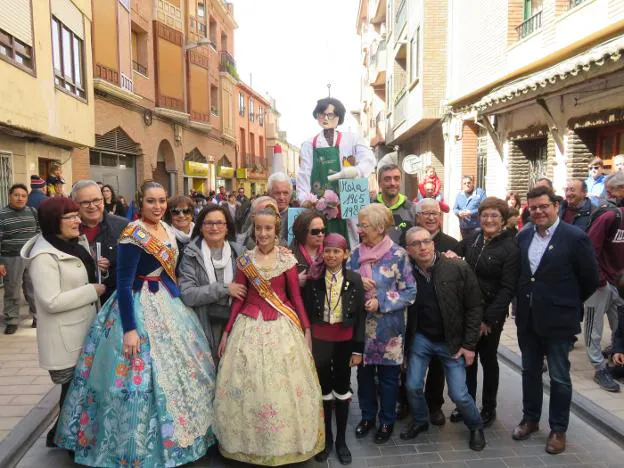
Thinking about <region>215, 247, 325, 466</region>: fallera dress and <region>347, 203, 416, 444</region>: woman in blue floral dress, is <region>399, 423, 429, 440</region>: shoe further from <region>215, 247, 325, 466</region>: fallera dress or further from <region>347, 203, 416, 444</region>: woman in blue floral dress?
<region>215, 247, 325, 466</region>: fallera dress

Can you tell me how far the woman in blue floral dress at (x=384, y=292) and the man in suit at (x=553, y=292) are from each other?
0.88 m

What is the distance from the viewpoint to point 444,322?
387 cm

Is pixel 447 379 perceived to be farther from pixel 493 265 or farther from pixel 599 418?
pixel 599 418

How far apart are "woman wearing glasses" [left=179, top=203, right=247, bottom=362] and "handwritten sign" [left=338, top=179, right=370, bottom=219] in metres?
1.10

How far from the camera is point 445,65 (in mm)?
16172

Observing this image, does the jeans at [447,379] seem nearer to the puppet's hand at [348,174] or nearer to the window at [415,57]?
the puppet's hand at [348,174]

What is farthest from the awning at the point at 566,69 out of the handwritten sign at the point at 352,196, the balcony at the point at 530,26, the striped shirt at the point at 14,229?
the striped shirt at the point at 14,229

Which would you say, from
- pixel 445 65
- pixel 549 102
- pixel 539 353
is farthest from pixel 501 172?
pixel 539 353

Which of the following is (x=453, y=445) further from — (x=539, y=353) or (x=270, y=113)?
(x=270, y=113)

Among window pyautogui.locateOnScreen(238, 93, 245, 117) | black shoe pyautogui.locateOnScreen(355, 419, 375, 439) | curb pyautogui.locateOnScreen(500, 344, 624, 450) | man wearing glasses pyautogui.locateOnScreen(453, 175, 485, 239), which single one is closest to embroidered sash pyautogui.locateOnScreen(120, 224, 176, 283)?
black shoe pyautogui.locateOnScreen(355, 419, 375, 439)

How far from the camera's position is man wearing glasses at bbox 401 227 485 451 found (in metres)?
3.84

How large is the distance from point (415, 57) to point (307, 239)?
15.2m

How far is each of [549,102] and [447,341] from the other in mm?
7445

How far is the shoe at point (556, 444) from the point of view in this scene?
390 centimetres
